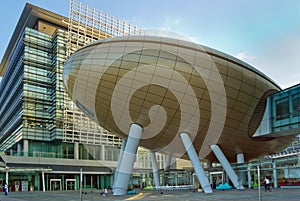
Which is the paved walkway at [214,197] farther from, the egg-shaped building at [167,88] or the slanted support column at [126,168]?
the egg-shaped building at [167,88]

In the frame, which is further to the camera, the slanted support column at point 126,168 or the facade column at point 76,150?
the facade column at point 76,150

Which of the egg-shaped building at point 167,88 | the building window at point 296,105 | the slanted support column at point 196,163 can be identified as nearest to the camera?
the egg-shaped building at point 167,88

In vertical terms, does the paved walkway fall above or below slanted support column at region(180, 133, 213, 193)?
below

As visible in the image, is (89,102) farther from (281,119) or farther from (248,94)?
(281,119)

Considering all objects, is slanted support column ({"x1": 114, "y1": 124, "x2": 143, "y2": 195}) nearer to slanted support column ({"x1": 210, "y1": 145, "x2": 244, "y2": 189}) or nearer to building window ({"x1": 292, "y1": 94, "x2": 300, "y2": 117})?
slanted support column ({"x1": 210, "y1": 145, "x2": 244, "y2": 189})

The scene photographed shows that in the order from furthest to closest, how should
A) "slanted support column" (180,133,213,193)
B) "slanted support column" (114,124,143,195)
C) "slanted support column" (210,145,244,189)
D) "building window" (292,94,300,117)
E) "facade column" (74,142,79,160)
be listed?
"facade column" (74,142,79,160) → "slanted support column" (210,145,244,189) → "building window" (292,94,300,117) → "slanted support column" (114,124,143,195) → "slanted support column" (180,133,213,193)

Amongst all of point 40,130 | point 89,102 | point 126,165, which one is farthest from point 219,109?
point 40,130

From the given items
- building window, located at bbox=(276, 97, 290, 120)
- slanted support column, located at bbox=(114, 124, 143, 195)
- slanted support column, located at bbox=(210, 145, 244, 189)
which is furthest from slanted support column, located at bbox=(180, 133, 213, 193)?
building window, located at bbox=(276, 97, 290, 120)

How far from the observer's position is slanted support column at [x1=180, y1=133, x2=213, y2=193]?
30.3 metres

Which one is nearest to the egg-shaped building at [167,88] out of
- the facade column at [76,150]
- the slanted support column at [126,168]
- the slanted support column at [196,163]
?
the slanted support column at [196,163]

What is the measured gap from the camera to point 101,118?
3425 cm

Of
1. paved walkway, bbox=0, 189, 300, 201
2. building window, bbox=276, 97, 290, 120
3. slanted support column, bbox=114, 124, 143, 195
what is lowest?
paved walkway, bbox=0, 189, 300, 201

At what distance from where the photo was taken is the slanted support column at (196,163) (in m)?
30.3

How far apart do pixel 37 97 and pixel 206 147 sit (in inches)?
1766
